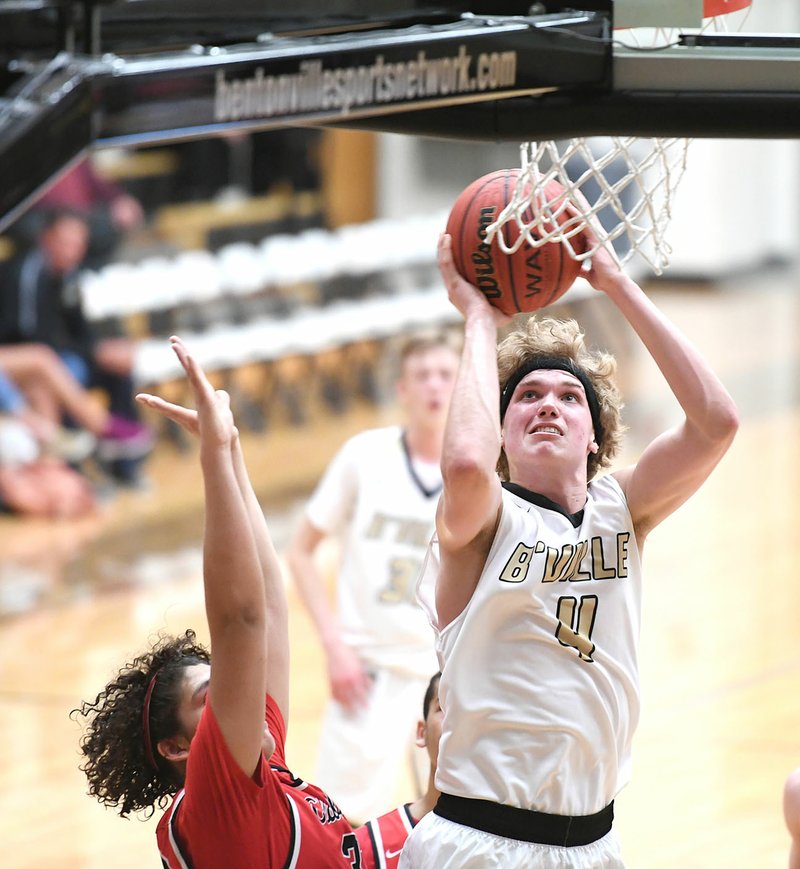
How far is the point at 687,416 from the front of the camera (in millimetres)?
2830

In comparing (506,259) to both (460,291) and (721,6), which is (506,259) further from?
(721,6)

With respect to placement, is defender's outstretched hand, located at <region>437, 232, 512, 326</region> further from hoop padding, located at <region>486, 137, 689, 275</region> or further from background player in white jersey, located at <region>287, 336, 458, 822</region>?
background player in white jersey, located at <region>287, 336, 458, 822</region>

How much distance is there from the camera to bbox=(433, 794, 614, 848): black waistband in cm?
275

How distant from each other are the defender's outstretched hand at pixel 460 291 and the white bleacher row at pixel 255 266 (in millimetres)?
7410

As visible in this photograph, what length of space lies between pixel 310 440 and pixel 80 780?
18.2 feet

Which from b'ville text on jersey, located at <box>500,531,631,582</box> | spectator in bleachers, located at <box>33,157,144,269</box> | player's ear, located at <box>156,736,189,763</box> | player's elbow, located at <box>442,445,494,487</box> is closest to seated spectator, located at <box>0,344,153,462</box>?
spectator in bleachers, located at <box>33,157,144,269</box>

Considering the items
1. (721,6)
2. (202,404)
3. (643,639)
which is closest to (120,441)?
(643,639)

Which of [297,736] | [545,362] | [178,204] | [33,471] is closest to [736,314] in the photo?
[178,204]

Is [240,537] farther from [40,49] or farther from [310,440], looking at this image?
[310,440]

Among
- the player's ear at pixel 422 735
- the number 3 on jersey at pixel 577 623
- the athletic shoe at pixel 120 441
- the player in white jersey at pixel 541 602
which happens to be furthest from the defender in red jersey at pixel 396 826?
the athletic shoe at pixel 120 441

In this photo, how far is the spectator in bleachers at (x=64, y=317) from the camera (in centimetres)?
960

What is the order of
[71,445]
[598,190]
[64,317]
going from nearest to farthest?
[598,190] < [71,445] < [64,317]

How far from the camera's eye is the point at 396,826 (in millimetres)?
3076

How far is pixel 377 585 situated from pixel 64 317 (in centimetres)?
552
